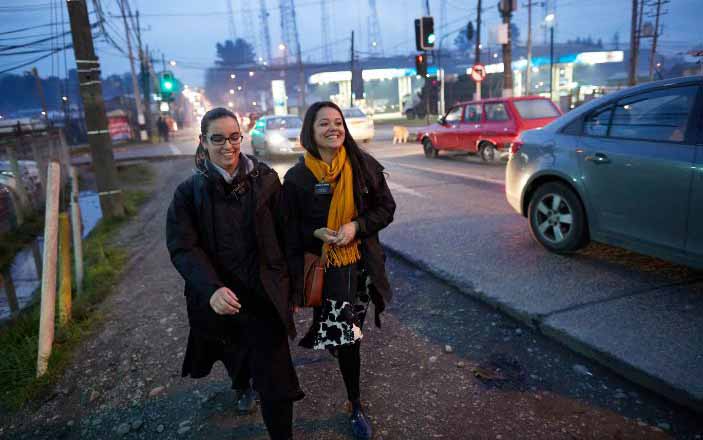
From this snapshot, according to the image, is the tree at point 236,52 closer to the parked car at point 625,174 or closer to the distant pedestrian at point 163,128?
the distant pedestrian at point 163,128

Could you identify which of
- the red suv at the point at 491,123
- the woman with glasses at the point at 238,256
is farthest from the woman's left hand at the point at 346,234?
the red suv at the point at 491,123

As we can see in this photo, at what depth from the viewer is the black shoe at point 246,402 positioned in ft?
9.45

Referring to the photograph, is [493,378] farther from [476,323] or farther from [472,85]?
[472,85]

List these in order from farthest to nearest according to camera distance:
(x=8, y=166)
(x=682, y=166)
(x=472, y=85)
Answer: (x=472, y=85) < (x=8, y=166) < (x=682, y=166)

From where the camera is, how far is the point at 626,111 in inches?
166

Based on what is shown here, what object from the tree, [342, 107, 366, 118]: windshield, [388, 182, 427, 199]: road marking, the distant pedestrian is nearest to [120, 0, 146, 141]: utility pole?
the distant pedestrian

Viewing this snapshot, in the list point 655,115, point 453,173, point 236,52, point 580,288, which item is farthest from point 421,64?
point 236,52

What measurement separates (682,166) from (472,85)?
1482 inches

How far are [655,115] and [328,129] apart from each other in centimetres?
299

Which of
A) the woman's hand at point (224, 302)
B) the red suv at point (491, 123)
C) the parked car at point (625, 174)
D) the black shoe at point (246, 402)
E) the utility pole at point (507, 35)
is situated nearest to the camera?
the woman's hand at point (224, 302)

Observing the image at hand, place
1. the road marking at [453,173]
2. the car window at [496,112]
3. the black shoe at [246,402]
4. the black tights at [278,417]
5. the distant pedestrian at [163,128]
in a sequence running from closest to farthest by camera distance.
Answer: the black tights at [278,417]
the black shoe at [246,402]
the road marking at [453,173]
the car window at [496,112]
the distant pedestrian at [163,128]

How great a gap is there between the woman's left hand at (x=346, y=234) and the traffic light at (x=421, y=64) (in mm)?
17411

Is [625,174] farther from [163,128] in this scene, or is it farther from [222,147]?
[163,128]

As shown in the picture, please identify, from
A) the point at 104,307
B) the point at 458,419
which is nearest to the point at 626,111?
the point at 458,419
